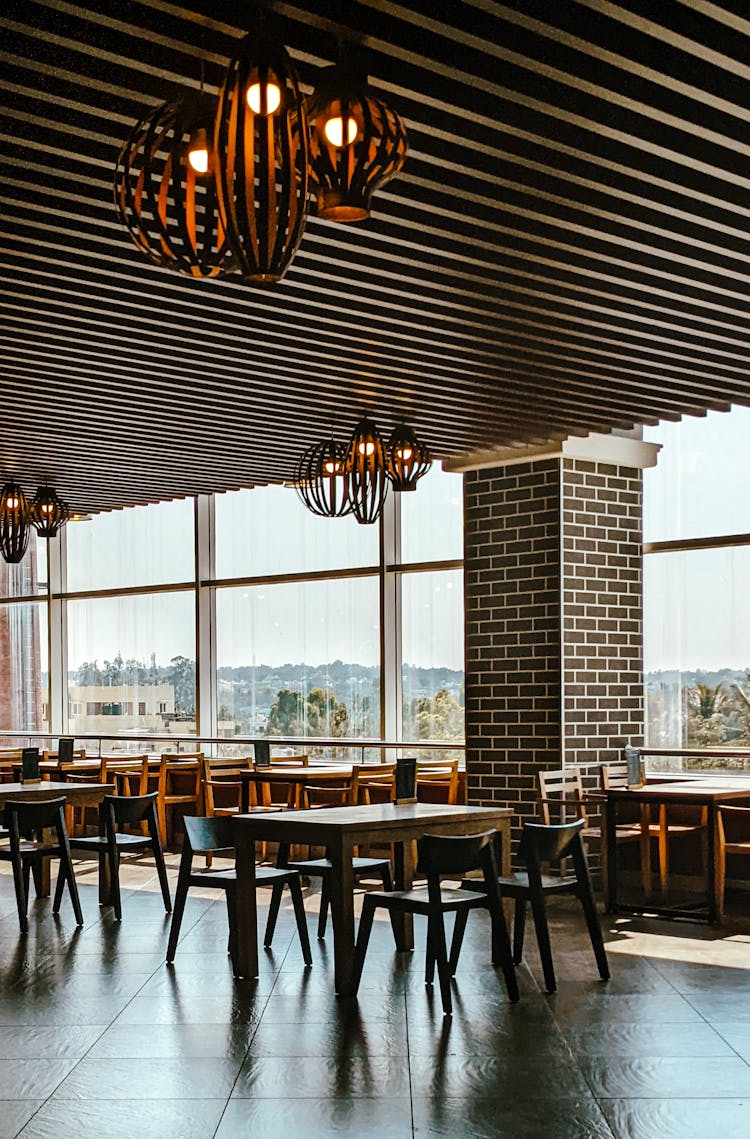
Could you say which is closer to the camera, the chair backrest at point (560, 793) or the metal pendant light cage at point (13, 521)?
the chair backrest at point (560, 793)

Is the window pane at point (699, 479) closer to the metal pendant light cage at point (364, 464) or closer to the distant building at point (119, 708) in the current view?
the metal pendant light cage at point (364, 464)

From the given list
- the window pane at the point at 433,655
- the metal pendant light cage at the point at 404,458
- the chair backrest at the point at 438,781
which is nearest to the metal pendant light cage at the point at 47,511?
the window pane at the point at 433,655

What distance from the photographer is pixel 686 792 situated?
8.74 meters

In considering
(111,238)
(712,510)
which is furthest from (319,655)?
(111,238)

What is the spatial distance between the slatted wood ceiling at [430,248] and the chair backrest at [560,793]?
2490mm

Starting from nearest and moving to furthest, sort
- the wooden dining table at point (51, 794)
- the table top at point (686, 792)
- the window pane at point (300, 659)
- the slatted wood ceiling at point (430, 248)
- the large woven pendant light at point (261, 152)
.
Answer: the large woven pendant light at point (261, 152) < the slatted wood ceiling at point (430, 248) < the table top at point (686, 792) < the wooden dining table at point (51, 794) < the window pane at point (300, 659)

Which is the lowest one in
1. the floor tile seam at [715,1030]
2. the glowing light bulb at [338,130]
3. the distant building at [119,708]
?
the floor tile seam at [715,1030]

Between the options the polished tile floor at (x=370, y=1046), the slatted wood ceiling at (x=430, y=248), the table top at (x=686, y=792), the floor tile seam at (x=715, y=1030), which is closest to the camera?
the slatted wood ceiling at (x=430, y=248)

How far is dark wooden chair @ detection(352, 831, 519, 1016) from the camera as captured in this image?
621 cm

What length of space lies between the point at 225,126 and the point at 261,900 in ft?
23.9

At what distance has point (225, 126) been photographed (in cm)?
329

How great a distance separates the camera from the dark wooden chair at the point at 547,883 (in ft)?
21.7

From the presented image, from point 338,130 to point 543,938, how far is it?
13.8 ft

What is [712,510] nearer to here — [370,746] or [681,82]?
[370,746]
